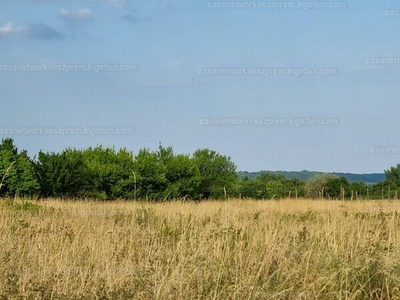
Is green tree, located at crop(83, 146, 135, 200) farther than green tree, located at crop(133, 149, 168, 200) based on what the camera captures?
No

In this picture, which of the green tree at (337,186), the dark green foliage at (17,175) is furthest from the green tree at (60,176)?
the green tree at (337,186)

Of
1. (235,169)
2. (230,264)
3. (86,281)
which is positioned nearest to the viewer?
(86,281)

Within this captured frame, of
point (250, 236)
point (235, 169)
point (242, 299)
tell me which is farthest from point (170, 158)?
point (242, 299)

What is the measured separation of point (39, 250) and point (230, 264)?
2477 mm

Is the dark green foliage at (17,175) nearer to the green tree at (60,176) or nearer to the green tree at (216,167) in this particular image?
the green tree at (60,176)

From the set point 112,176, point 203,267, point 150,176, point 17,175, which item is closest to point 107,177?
point 112,176

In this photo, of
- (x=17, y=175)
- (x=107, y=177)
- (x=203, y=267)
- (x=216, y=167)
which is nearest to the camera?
(x=203, y=267)

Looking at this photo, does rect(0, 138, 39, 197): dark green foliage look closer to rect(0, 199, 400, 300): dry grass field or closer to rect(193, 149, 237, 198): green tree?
rect(0, 199, 400, 300): dry grass field

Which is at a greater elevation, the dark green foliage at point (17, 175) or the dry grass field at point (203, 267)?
the dark green foliage at point (17, 175)

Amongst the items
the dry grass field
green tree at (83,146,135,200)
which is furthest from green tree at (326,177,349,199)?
the dry grass field

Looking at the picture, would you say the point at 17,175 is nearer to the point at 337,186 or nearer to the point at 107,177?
the point at 107,177

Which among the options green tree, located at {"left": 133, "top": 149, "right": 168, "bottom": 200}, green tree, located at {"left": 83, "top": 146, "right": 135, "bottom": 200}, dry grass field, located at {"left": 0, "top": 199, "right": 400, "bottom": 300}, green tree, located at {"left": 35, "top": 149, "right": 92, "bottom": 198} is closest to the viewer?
dry grass field, located at {"left": 0, "top": 199, "right": 400, "bottom": 300}

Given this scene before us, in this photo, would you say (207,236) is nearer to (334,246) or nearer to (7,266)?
(334,246)

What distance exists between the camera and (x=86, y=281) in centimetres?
527
